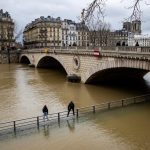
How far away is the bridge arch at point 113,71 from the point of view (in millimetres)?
37219

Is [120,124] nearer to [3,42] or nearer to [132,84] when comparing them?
[132,84]

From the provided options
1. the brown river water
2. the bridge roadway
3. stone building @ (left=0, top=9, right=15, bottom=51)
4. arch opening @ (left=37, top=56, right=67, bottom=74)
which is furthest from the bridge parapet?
stone building @ (left=0, top=9, right=15, bottom=51)

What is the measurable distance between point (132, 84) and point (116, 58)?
430 inches

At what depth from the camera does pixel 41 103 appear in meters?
34.4

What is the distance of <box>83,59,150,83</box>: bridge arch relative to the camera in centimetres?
3722

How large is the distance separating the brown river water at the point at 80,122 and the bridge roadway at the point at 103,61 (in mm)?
2672

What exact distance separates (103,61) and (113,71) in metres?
3.46

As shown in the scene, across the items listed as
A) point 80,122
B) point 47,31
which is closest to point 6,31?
point 47,31

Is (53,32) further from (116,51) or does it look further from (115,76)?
(116,51)

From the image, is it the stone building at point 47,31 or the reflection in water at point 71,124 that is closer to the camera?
the reflection in water at point 71,124

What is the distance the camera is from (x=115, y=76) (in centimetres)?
4734

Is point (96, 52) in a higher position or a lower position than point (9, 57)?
higher

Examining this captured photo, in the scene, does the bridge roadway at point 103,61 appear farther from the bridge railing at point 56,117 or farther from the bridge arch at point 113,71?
the bridge railing at point 56,117

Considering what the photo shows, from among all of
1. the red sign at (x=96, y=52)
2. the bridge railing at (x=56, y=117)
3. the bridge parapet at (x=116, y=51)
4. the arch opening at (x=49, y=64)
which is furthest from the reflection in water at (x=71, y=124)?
the arch opening at (x=49, y=64)
